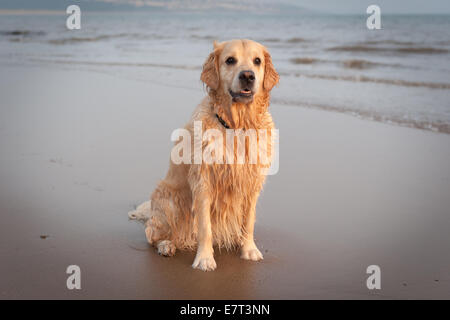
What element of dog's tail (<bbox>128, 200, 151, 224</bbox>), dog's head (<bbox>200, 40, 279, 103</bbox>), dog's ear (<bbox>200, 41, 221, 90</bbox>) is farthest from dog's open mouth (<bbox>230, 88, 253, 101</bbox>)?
dog's tail (<bbox>128, 200, 151, 224</bbox>)

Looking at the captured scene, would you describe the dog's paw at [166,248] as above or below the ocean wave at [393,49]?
below

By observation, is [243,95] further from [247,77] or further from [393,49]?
[393,49]

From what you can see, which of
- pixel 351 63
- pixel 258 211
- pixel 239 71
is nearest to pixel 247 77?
pixel 239 71

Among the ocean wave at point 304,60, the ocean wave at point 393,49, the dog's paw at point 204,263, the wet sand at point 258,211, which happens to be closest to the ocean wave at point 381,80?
the ocean wave at point 304,60

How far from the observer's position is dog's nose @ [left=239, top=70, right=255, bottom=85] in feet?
10.7

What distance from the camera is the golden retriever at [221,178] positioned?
3379 mm

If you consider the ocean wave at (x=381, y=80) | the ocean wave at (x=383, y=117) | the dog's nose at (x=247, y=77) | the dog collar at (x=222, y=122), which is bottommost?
the dog collar at (x=222, y=122)

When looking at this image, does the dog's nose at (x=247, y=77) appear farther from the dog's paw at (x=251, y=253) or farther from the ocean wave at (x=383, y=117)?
the ocean wave at (x=383, y=117)

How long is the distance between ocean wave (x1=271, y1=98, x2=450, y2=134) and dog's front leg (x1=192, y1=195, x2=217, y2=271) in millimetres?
4592

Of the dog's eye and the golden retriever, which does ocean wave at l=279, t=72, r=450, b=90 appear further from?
the dog's eye

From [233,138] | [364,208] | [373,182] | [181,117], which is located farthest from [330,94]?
[233,138]

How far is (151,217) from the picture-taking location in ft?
12.1

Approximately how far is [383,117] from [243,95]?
16.0ft
